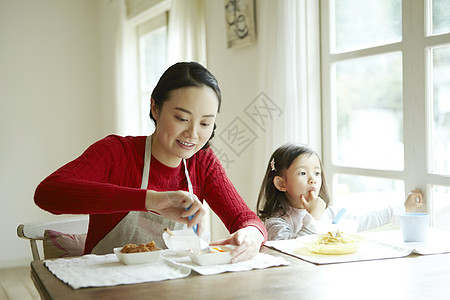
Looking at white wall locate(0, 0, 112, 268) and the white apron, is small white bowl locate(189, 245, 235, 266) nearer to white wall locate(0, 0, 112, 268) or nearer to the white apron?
the white apron

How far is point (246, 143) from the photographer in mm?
3070

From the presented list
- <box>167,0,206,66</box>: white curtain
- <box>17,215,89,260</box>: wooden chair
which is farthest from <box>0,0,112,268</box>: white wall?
<box>17,215,89,260</box>: wooden chair

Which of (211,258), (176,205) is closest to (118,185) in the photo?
(176,205)

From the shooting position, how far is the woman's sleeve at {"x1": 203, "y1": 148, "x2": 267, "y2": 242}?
5.50 ft

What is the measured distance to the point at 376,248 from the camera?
1534mm

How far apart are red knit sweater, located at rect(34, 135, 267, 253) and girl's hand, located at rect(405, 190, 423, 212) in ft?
2.49

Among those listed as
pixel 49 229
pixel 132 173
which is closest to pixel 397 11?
pixel 132 173

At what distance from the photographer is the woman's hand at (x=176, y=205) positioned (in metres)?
1.37

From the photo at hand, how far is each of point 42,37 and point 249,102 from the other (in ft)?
10.3

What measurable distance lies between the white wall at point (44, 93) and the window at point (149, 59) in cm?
41

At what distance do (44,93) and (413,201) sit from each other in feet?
13.7

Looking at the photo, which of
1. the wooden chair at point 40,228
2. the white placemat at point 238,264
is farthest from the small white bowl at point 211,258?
the wooden chair at point 40,228

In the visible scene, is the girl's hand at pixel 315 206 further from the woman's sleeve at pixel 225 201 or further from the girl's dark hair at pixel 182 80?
the girl's dark hair at pixel 182 80

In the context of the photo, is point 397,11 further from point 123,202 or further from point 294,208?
point 123,202
